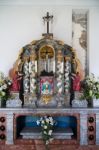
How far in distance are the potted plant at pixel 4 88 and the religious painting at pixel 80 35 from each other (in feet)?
4.59

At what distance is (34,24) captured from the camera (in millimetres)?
5441

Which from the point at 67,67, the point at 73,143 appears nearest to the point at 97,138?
the point at 73,143

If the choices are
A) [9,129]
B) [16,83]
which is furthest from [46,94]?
[9,129]

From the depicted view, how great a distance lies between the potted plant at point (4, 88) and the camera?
4984mm

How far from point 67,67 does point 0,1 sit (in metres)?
1.69

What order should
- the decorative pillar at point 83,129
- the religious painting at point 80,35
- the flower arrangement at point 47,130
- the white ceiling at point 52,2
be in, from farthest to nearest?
the religious painting at point 80,35, the white ceiling at point 52,2, the decorative pillar at point 83,129, the flower arrangement at point 47,130

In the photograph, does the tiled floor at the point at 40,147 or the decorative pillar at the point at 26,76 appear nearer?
the tiled floor at the point at 40,147

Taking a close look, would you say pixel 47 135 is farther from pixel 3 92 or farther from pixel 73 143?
pixel 3 92

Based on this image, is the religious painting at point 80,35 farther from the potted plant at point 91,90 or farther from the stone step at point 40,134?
the stone step at point 40,134

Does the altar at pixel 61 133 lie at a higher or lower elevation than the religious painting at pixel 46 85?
lower

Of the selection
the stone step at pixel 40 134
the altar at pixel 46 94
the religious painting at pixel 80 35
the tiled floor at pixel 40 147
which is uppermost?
the religious painting at pixel 80 35

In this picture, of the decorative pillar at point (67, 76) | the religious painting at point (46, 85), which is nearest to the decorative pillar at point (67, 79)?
the decorative pillar at point (67, 76)

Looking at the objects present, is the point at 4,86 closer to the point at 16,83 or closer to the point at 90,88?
the point at 16,83

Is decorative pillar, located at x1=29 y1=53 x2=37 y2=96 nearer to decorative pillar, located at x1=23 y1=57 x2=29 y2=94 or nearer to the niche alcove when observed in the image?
decorative pillar, located at x1=23 y1=57 x2=29 y2=94
